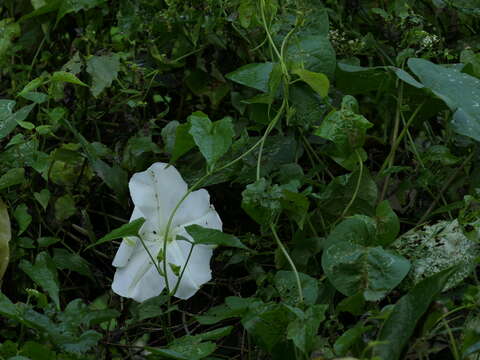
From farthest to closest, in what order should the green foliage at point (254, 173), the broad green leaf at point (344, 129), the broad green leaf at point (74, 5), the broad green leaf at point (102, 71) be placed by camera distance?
the broad green leaf at point (74, 5), the broad green leaf at point (102, 71), the broad green leaf at point (344, 129), the green foliage at point (254, 173)

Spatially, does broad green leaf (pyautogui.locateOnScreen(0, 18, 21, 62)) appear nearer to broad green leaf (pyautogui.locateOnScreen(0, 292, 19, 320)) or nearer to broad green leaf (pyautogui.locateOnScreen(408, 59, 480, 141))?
broad green leaf (pyautogui.locateOnScreen(0, 292, 19, 320))

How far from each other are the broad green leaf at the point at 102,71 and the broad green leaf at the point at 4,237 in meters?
0.25

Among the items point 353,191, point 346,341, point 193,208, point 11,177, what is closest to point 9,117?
point 11,177

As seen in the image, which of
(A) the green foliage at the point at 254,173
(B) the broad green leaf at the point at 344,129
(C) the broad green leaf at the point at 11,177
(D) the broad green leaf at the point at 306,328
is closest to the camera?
(D) the broad green leaf at the point at 306,328

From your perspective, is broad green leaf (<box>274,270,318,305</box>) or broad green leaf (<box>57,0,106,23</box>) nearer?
broad green leaf (<box>274,270,318,305</box>)

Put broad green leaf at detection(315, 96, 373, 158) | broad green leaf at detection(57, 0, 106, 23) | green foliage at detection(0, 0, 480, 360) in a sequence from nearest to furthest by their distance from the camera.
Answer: green foliage at detection(0, 0, 480, 360), broad green leaf at detection(315, 96, 373, 158), broad green leaf at detection(57, 0, 106, 23)

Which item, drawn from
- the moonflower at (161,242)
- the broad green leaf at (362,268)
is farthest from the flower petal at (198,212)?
the broad green leaf at (362,268)

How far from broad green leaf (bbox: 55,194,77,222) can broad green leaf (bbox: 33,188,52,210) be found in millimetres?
29

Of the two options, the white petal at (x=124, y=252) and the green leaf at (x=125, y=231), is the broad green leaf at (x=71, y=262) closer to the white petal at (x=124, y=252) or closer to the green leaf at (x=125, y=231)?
the white petal at (x=124, y=252)

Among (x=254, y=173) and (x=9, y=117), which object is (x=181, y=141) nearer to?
(x=254, y=173)

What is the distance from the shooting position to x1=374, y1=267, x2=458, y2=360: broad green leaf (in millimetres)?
1052

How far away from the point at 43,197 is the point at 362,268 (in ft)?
1.78

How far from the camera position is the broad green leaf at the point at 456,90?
4.27ft

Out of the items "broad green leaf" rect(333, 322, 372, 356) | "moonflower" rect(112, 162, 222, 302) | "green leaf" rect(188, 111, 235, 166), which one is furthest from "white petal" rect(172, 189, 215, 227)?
"broad green leaf" rect(333, 322, 372, 356)
